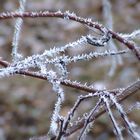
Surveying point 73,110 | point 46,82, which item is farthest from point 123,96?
point 46,82

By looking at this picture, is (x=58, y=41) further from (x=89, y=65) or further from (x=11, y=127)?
(x=11, y=127)

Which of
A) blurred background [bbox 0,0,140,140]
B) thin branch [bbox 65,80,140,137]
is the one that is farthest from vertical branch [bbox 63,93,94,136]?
blurred background [bbox 0,0,140,140]

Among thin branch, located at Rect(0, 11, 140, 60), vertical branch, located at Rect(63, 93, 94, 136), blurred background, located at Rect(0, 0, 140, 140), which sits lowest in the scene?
vertical branch, located at Rect(63, 93, 94, 136)

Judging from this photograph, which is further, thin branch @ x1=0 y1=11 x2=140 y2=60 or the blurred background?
the blurred background

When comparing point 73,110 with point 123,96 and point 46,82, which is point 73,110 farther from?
point 46,82

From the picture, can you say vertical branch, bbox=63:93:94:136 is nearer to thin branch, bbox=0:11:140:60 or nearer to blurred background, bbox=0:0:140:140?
thin branch, bbox=0:11:140:60

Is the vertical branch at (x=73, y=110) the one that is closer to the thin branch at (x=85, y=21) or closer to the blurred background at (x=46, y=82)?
the thin branch at (x=85, y=21)

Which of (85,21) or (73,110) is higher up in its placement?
Result: (85,21)

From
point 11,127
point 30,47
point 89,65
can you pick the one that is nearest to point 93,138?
point 11,127

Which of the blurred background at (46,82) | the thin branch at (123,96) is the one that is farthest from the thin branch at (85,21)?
the blurred background at (46,82)
